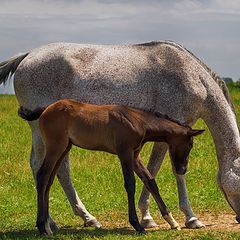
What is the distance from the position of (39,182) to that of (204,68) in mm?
2594

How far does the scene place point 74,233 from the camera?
9.50 m

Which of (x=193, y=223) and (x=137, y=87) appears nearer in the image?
(x=193, y=223)

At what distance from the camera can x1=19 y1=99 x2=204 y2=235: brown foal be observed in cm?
911

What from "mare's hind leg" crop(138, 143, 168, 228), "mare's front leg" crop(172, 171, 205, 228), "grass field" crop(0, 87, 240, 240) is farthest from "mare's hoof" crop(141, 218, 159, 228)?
"mare's front leg" crop(172, 171, 205, 228)

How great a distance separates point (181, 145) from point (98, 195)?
3.52 meters

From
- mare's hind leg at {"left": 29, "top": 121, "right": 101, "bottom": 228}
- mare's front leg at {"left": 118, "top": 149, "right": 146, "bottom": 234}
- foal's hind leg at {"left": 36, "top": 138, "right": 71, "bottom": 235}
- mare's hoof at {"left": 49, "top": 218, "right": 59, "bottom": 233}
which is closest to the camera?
mare's front leg at {"left": 118, "top": 149, "right": 146, "bottom": 234}

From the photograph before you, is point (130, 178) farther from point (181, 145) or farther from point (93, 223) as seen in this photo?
Answer: point (93, 223)

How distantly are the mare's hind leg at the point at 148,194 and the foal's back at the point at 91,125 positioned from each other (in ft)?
4.41

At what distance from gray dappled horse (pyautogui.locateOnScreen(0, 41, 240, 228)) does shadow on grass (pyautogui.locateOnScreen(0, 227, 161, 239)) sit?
44cm

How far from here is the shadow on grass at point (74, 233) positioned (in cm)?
908

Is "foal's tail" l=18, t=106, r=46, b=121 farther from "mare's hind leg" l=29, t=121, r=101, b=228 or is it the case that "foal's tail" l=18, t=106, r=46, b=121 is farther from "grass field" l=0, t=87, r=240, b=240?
"grass field" l=0, t=87, r=240, b=240

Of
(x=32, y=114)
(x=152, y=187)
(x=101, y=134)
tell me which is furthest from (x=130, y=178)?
(x=32, y=114)

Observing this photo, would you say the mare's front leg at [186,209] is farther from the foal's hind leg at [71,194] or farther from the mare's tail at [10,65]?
the mare's tail at [10,65]

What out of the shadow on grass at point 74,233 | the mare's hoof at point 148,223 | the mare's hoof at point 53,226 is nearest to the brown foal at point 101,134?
the shadow on grass at point 74,233
